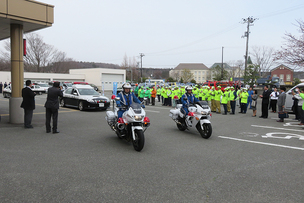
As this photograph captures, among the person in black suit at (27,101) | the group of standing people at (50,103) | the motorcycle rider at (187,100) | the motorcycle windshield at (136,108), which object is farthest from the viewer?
the person in black suit at (27,101)

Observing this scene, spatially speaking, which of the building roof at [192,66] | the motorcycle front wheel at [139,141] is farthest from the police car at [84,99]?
the building roof at [192,66]

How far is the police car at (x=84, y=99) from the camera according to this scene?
15.5m

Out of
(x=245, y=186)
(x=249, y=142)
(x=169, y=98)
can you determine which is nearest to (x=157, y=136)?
(x=249, y=142)

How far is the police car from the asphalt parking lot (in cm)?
670

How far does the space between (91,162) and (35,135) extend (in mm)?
3813

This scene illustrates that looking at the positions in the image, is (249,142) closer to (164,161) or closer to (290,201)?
(164,161)

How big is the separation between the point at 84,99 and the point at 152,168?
1124 cm

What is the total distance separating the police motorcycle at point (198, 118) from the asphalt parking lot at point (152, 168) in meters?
0.32

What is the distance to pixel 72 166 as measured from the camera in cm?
529

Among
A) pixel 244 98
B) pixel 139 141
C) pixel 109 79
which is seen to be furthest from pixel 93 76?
pixel 139 141

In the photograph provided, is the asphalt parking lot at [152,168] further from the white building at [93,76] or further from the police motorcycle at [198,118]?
the white building at [93,76]

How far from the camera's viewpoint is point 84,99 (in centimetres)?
1555

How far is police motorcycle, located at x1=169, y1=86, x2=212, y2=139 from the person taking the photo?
8406 mm

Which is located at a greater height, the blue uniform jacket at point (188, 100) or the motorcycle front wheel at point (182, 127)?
the blue uniform jacket at point (188, 100)
